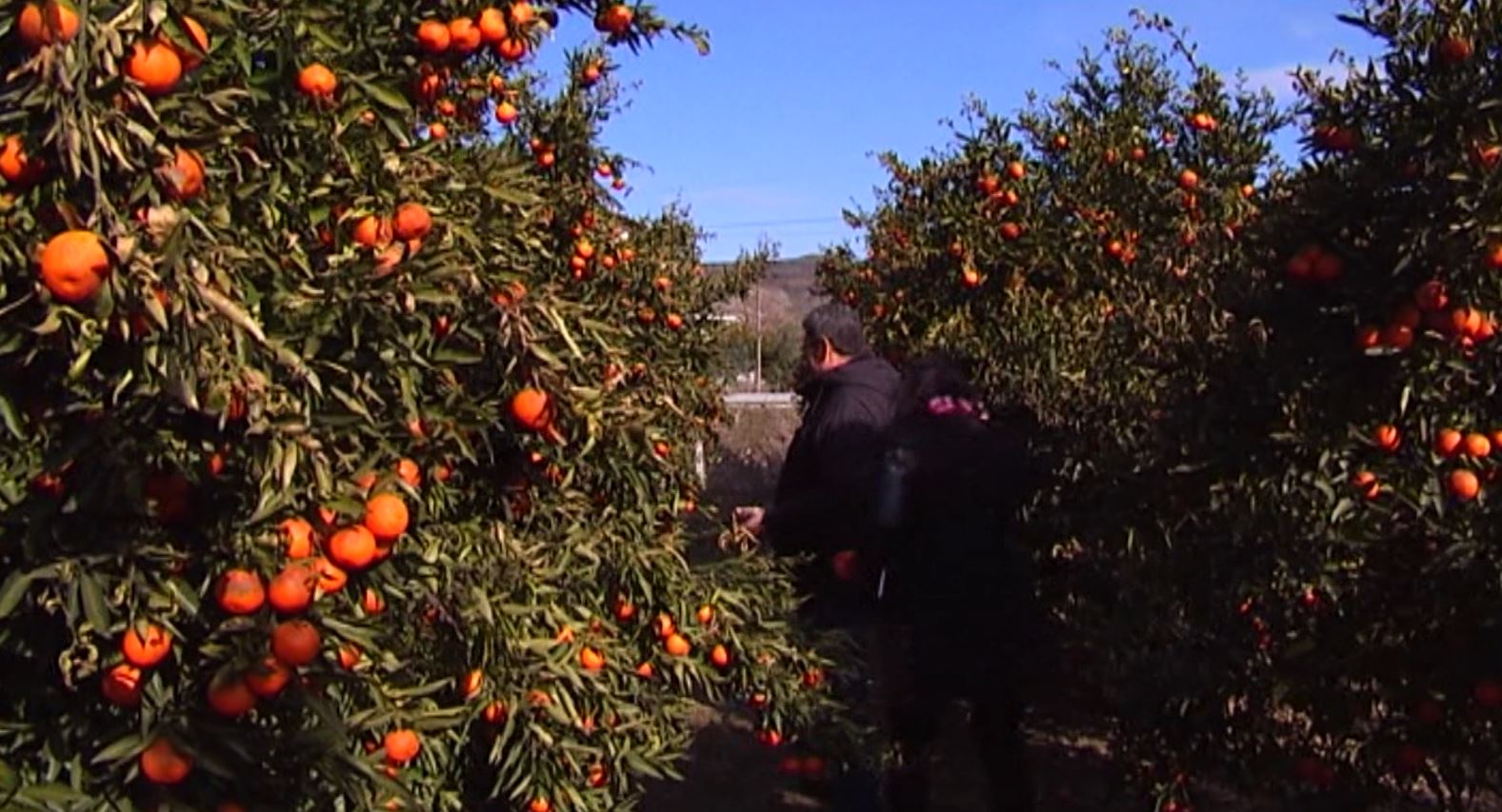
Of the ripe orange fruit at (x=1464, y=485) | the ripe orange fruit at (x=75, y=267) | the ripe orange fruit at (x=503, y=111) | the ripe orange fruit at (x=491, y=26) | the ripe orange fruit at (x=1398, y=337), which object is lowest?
the ripe orange fruit at (x=1464, y=485)

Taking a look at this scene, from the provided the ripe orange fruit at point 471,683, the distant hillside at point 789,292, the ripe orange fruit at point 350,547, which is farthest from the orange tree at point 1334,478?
the distant hillside at point 789,292

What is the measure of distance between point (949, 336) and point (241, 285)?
14.5 feet

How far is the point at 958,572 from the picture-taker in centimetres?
435

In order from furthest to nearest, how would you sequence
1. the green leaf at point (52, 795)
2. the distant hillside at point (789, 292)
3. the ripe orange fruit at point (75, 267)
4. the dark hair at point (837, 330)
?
1. the distant hillside at point (789, 292)
2. the dark hair at point (837, 330)
3. the green leaf at point (52, 795)
4. the ripe orange fruit at point (75, 267)

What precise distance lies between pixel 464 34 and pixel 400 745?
974mm

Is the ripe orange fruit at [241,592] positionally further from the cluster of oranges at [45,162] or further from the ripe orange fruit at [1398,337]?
the ripe orange fruit at [1398,337]

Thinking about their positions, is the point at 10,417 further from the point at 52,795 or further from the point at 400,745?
the point at 400,745

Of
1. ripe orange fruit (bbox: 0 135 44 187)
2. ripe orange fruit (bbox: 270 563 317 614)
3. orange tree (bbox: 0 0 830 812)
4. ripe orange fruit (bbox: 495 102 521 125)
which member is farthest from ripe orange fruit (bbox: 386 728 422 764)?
ripe orange fruit (bbox: 495 102 521 125)

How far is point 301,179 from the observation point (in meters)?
1.93

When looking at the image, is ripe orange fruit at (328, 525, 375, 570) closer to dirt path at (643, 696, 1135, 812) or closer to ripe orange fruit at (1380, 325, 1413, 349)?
ripe orange fruit at (1380, 325, 1413, 349)

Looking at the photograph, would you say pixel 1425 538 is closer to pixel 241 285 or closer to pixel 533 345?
pixel 533 345

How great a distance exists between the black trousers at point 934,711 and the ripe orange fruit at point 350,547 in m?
2.82

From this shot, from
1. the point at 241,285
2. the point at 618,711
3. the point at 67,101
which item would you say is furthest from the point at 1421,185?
the point at 67,101

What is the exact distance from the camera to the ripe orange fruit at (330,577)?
1.71 meters
